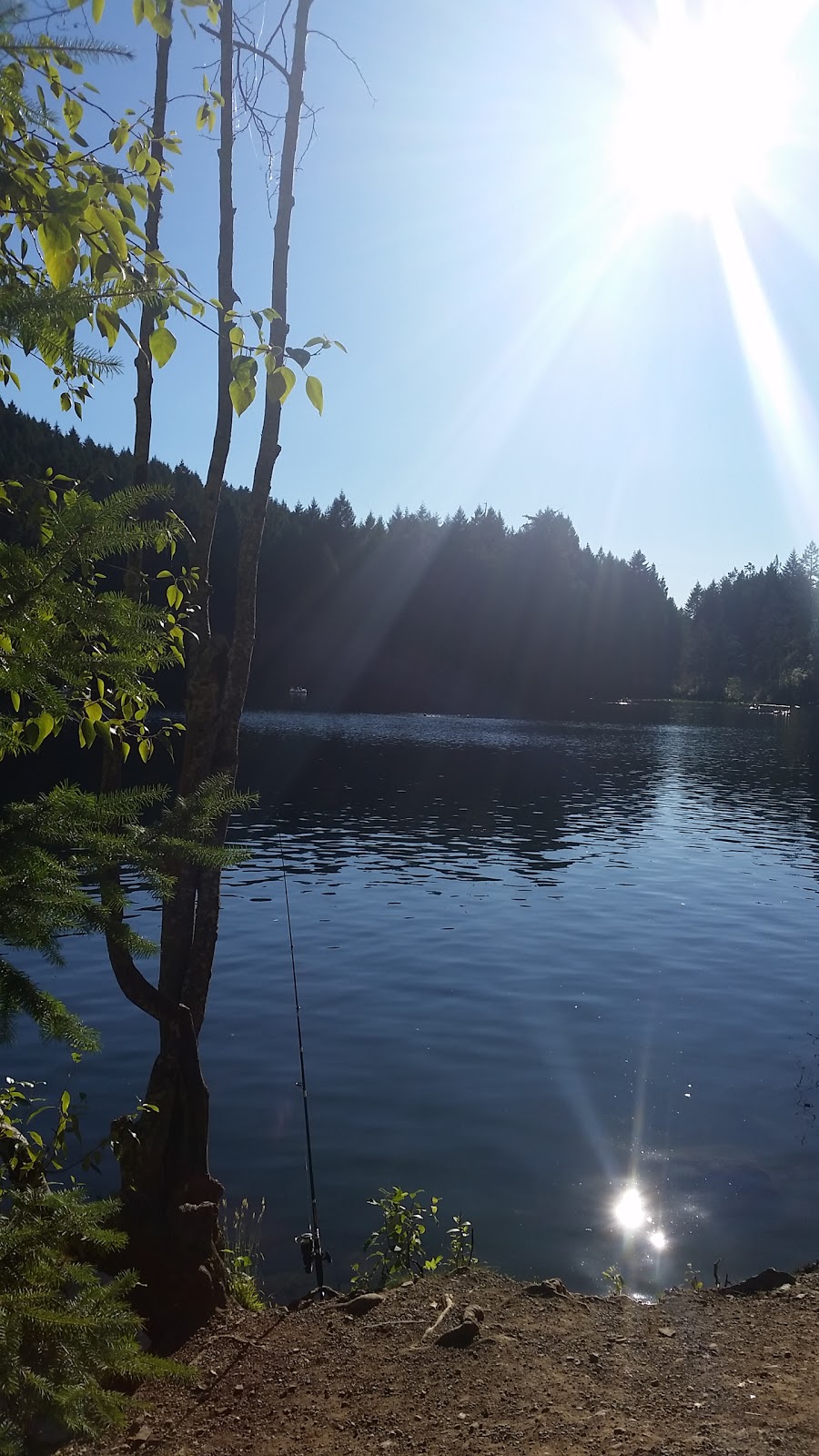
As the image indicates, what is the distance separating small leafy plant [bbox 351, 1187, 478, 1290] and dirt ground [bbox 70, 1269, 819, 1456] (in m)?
0.98

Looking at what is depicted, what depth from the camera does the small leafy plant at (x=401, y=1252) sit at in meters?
7.28

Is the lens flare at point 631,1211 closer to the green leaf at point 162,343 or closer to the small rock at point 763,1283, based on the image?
the small rock at point 763,1283

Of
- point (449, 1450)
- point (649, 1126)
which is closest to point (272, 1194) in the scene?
point (649, 1126)

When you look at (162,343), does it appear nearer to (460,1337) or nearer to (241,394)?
(241,394)

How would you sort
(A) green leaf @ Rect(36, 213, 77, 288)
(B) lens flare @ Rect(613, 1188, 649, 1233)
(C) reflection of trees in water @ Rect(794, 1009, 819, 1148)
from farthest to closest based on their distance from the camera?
(C) reflection of trees in water @ Rect(794, 1009, 819, 1148) < (B) lens flare @ Rect(613, 1188, 649, 1233) < (A) green leaf @ Rect(36, 213, 77, 288)

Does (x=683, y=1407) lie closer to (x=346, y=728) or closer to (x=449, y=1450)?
(x=449, y=1450)

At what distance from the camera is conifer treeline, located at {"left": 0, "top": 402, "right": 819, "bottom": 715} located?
110 meters

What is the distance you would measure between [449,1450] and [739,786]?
43.3 meters

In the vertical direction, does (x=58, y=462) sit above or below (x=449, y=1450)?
above

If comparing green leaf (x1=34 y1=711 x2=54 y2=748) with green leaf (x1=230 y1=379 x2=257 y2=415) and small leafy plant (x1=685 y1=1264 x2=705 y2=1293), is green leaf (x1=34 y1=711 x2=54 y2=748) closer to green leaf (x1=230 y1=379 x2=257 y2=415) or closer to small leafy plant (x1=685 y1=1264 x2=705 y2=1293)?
green leaf (x1=230 y1=379 x2=257 y2=415)

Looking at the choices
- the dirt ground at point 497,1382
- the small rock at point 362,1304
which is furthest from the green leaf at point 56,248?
the small rock at point 362,1304

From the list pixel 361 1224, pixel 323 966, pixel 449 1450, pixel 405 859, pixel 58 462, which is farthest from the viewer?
pixel 58 462

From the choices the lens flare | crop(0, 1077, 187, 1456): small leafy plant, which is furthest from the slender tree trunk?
the lens flare

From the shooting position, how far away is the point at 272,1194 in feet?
29.6
